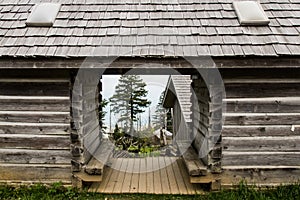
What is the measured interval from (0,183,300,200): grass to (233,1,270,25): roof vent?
2.59 meters

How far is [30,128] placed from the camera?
4.66m

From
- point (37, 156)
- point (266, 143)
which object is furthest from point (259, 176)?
point (37, 156)

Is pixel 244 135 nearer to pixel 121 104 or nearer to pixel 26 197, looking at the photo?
pixel 26 197

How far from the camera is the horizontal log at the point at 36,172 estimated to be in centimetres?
466

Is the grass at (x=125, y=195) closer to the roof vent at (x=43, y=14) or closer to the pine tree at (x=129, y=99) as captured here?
the roof vent at (x=43, y=14)

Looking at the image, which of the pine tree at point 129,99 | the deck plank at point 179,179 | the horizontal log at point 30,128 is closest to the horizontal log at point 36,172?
the horizontal log at point 30,128

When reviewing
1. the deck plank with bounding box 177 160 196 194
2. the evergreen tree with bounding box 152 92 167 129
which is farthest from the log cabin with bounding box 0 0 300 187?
the evergreen tree with bounding box 152 92 167 129

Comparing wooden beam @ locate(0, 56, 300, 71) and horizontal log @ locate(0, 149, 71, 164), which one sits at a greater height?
wooden beam @ locate(0, 56, 300, 71)

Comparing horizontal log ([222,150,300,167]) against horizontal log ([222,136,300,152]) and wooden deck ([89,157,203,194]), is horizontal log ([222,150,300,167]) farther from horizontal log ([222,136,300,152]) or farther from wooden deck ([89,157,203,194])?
wooden deck ([89,157,203,194])

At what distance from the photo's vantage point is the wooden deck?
16.0ft

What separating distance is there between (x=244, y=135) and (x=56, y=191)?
3.02 m

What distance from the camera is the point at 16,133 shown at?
15.3 ft

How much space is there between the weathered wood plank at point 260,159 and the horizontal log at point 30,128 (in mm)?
2614

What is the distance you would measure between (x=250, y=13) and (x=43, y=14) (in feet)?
11.4
